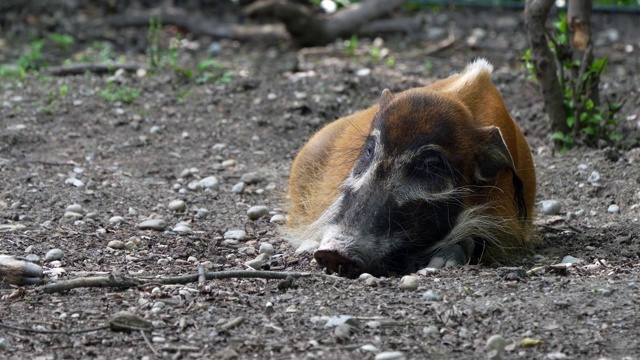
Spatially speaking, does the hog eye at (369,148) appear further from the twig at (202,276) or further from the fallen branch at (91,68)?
the fallen branch at (91,68)

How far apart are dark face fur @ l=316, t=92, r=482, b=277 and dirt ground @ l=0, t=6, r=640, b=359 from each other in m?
0.36

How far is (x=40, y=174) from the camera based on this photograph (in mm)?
6789

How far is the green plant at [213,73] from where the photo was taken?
30.8 ft

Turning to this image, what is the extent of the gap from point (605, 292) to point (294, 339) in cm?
144

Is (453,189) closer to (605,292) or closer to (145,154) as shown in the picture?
(605,292)

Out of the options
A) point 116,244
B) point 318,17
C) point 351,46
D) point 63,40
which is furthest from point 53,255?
point 318,17

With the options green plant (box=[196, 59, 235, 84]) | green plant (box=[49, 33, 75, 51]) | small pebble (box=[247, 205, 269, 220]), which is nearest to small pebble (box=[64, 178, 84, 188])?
small pebble (box=[247, 205, 269, 220])

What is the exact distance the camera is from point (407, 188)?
16.8 feet

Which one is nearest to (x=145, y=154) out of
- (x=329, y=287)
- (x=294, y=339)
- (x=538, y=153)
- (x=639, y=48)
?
(x=538, y=153)

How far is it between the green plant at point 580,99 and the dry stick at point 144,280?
11.0ft

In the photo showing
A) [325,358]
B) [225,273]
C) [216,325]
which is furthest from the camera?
[225,273]

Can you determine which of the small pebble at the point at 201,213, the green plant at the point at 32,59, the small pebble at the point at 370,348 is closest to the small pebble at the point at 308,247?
the small pebble at the point at 201,213

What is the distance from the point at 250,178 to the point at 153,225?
147 cm

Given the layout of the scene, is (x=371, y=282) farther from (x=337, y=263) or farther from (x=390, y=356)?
(x=390, y=356)
